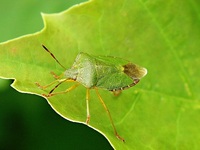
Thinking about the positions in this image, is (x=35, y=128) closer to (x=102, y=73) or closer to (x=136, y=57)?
(x=102, y=73)

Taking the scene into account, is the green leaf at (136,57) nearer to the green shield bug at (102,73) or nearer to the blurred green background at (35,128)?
the green shield bug at (102,73)

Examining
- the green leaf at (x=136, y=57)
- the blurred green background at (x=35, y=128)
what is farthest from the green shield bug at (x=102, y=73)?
the blurred green background at (x=35, y=128)

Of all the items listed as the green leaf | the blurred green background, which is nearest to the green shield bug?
the green leaf

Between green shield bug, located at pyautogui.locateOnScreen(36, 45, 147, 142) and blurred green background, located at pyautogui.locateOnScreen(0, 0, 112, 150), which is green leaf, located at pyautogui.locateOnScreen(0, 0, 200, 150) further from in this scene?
blurred green background, located at pyautogui.locateOnScreen(0, 0, 112, 150)

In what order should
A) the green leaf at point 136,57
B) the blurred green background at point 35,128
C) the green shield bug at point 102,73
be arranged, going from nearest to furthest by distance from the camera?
the green leaf at point 136,57, the green shield bug at point 102,73, the blurred green background at point 35,128

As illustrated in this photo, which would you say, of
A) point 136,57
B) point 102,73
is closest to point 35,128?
point 102,73

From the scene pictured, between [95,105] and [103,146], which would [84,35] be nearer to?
[95,105]

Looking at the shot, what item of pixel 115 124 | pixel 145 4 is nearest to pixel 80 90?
pixel 115 124
